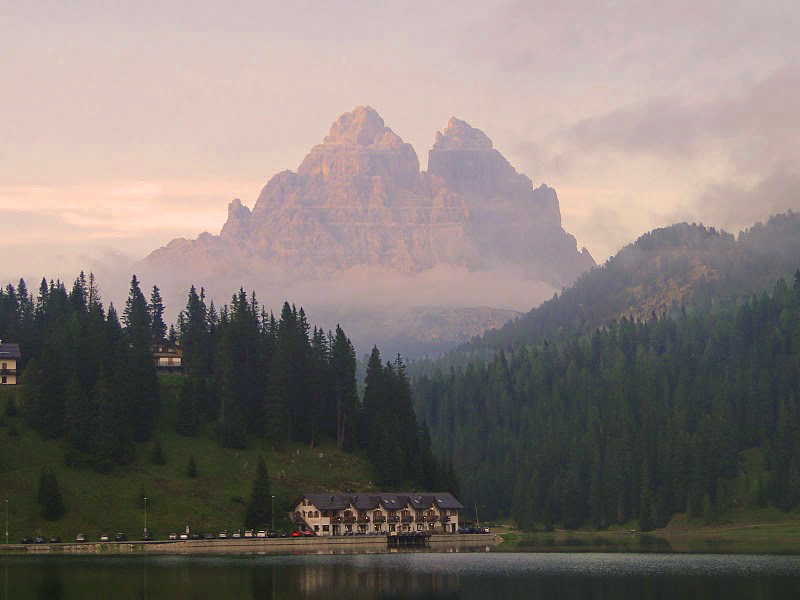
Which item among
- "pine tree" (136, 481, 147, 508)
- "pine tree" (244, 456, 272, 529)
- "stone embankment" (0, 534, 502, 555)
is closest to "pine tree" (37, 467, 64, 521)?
"stone embankment" (0, 534, 502, 555)

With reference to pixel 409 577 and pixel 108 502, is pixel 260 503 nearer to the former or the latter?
pixel 108 502

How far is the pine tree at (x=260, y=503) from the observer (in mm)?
191875

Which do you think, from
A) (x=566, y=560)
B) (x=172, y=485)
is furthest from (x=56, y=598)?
(x=172, y=485)

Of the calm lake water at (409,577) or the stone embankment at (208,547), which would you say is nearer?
the calm lake water at (409,577)

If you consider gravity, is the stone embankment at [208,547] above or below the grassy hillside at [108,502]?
below

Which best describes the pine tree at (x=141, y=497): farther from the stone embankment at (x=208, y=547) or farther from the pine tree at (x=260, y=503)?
the pine tree at (x=260, y=503)

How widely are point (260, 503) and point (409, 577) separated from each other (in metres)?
60.2

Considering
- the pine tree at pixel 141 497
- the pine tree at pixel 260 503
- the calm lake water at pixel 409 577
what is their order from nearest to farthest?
the calm lake water at pixel 409 577 → the pine tree at pixel 141 497 → the pine tree at pixel 260 503

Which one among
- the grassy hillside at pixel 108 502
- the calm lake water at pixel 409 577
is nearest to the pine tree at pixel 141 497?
the grassy hillside at pixel 108 502

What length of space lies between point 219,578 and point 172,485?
64.6m

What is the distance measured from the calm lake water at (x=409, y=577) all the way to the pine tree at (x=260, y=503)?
76.6ft

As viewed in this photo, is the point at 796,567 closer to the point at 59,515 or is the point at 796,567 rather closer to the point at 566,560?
the point at 566,560

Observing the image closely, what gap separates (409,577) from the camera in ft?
449

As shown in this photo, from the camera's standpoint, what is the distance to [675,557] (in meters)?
164
